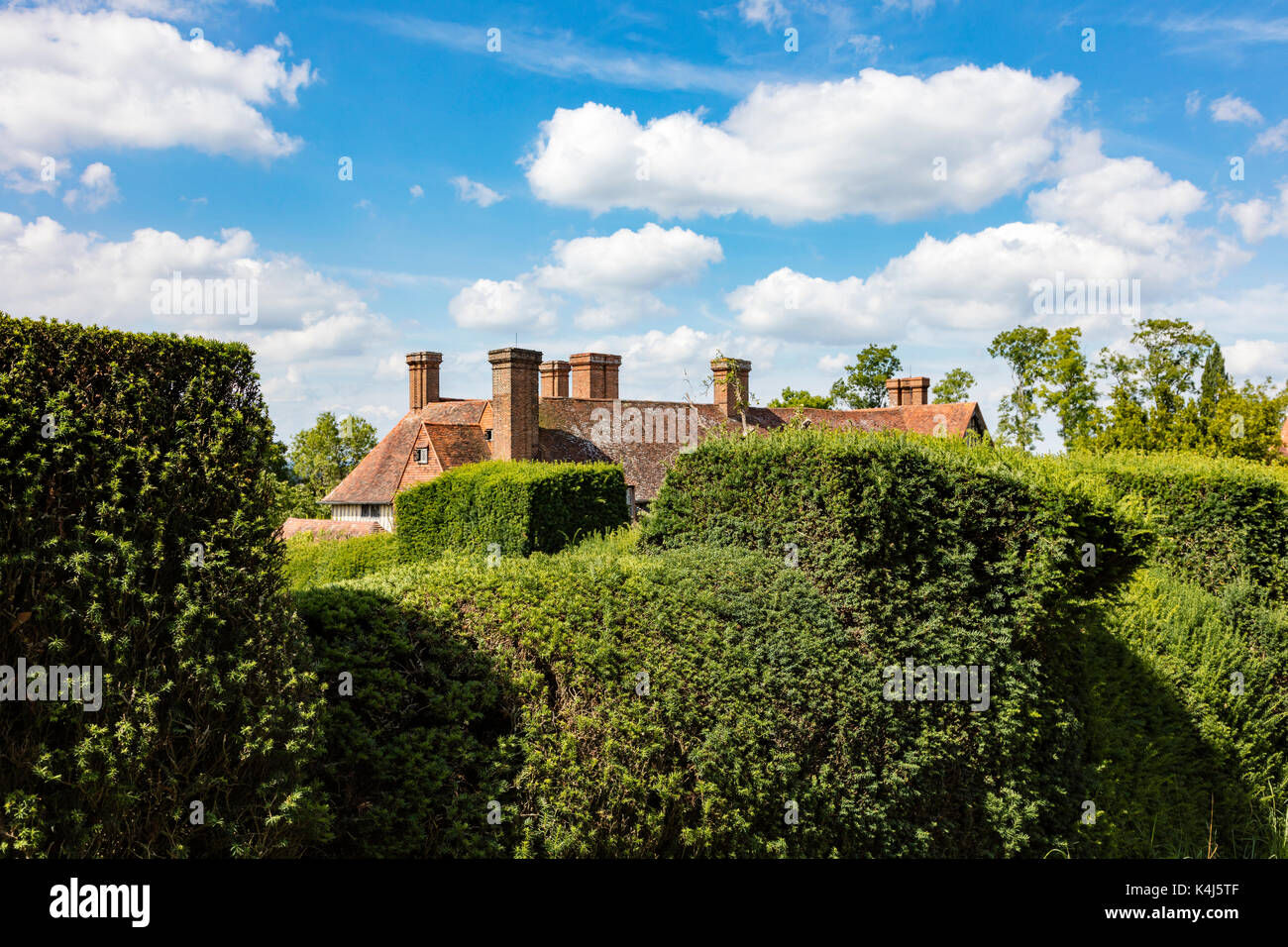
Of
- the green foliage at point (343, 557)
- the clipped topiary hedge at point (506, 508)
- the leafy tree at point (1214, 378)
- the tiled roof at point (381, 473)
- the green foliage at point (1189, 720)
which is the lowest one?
the green foliage at point (1189, 720)

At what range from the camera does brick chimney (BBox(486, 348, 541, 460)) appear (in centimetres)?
3597

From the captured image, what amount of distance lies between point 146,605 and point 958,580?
6318 mm

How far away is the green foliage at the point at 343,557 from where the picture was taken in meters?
19.2

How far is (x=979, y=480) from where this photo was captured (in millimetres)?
8156

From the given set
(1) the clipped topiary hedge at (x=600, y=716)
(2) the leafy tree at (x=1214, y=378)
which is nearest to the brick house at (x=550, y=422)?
(2) the leafy tree at (x=1214, y=378)

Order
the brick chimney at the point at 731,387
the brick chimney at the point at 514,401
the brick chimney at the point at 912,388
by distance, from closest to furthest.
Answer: the brick chimney at the point at 514,401
the brick chimney at the point at 731,387
the brick chimney at the point at 912,388

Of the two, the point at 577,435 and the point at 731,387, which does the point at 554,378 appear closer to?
the point at 577,435

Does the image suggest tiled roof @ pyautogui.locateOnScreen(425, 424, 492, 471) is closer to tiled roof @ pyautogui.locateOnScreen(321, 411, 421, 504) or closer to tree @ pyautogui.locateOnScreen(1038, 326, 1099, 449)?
tiled roof @ pyautogui.locateOnScreen(321, 411, 421, 504)

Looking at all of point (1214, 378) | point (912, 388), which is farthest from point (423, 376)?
point (1214, 378)

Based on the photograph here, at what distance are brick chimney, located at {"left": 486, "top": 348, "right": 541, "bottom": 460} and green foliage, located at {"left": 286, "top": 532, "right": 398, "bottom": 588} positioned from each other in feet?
47.7

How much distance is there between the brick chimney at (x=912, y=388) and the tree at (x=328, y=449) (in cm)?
3513

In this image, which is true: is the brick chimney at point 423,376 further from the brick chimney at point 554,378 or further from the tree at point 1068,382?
the tree at point 1068,382

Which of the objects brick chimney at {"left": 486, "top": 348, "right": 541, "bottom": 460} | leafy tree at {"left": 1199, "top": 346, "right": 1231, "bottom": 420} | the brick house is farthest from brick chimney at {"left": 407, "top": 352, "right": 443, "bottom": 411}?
leafy tree at {"left": 1199, "top": 346, "right": 1231, "bottom": 420}
